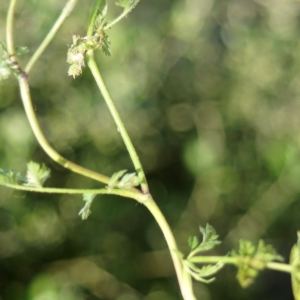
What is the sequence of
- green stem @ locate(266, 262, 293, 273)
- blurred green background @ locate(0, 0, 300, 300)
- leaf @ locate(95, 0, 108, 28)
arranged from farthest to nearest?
blurred green background @ locate(0, 0, 300, 300) → leaf @ locate(95, 0, 108, 28) → green stem @ locate(266, 262, 293, 273)

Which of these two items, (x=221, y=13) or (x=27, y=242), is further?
(x=221, y=13)

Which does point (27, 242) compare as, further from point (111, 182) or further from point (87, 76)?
point (111, 182)

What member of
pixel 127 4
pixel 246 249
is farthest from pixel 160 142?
pixel 246 249

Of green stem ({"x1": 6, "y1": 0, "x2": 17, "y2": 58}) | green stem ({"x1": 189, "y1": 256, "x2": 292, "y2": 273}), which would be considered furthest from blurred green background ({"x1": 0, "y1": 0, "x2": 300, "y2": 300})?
green stem ({"x1": 189, "y1": 256, "x2": 292, "y2": 273})

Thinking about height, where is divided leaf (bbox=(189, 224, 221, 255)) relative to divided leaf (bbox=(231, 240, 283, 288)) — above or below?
above

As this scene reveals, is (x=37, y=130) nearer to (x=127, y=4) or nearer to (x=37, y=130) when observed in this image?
(x=37, y=130)

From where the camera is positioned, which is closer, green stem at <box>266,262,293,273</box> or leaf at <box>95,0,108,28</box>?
green stem at <box>266,262,293,273</box>

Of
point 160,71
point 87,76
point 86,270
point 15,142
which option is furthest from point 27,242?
point 160,71

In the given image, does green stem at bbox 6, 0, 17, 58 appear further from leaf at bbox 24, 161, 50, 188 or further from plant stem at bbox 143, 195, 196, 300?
plant stem at bbox 143, 195, 196, 300
